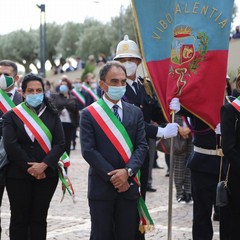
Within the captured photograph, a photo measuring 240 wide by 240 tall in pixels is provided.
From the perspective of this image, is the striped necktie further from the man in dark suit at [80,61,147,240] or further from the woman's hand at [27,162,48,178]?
the woman's hand at [27,162,48,178]

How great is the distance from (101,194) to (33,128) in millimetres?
1143

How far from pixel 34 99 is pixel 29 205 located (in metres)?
1.01

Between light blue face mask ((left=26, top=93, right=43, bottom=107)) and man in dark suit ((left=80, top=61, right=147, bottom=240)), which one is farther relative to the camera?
light blue face mask ((left=26, top=93, right=43, bottom=107))

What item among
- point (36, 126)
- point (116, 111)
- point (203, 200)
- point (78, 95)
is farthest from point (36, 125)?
point (78, 95)

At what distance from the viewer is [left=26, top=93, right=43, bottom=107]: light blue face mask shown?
6.09 metres

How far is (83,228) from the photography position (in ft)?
26.1

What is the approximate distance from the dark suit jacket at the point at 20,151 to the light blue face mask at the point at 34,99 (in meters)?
0.16

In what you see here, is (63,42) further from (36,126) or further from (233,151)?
(233,151)

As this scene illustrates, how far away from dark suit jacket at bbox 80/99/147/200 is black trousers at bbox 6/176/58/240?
853 millimetres

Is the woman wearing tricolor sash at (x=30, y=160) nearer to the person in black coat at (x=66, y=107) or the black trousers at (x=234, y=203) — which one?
the black trousers at (x=234, y=203)

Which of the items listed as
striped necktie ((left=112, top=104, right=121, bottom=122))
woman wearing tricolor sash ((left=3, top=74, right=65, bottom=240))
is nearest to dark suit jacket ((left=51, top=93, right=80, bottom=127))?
woman wearing tricolor sash ((left=3, top=74, right=65, bottom=240))

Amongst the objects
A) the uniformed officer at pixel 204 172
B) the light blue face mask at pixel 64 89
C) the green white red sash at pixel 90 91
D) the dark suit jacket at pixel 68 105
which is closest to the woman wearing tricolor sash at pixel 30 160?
the uniformed officer at pixel 204 172

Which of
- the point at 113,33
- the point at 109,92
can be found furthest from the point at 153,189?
the point at 113,33

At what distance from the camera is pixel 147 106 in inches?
261
